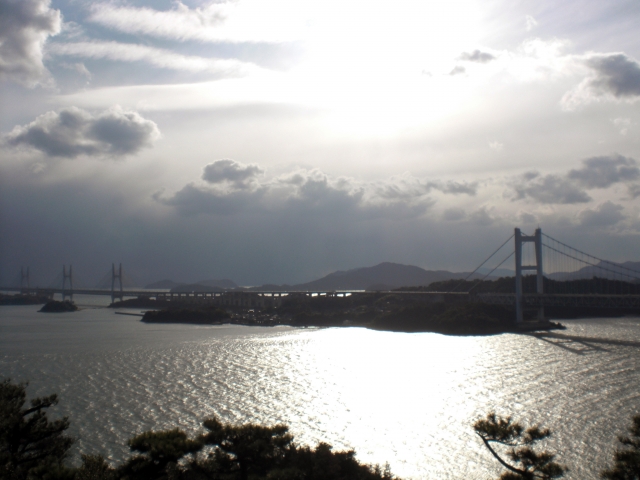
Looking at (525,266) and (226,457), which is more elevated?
(525,266)

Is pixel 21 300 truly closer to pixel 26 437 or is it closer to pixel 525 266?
pixel 525 266

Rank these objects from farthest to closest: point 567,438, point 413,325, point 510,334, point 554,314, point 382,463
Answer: point 554,314 < point 413,325 < point 510,334 < point 567,438 < point 382,463

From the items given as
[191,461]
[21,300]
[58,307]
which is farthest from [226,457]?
[21,300]

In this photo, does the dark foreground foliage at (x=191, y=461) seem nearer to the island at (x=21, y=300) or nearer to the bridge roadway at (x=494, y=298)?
the bridge roadway at (x=494, y=298)

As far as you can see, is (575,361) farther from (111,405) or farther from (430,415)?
(111,405)

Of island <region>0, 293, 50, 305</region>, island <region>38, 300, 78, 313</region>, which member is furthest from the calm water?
island <region>0, 293, 50, 305</region>

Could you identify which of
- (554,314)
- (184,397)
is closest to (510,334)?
(554,314)

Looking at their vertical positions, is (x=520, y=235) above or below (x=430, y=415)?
above
